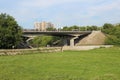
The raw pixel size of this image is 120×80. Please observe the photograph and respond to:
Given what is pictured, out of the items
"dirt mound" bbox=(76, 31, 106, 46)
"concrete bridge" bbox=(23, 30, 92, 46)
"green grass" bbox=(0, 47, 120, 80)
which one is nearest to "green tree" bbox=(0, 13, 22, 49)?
"concrete bridge" bbox=(23, 30, 92, 46)

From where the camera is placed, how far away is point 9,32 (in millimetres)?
87875

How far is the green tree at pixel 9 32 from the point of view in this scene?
87438 millimetres

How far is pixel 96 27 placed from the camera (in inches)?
6816

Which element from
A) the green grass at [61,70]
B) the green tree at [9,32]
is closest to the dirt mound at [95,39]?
the green tree at [9,32]

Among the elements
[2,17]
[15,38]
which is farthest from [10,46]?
[2,17]

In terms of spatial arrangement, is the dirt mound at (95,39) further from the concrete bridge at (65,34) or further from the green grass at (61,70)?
Result: the green grass at (61,70)

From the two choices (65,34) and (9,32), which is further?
(65,34)

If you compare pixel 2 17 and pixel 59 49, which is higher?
pixel 2 17

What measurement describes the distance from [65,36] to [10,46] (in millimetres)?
61220

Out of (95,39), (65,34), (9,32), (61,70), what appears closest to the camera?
(61,70)

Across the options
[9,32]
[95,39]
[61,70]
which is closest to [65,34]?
[95,39]

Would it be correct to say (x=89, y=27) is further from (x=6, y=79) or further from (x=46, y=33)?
(x=6, y=79)

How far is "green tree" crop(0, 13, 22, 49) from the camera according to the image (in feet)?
287

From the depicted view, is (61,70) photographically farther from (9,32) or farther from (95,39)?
(95,39)
